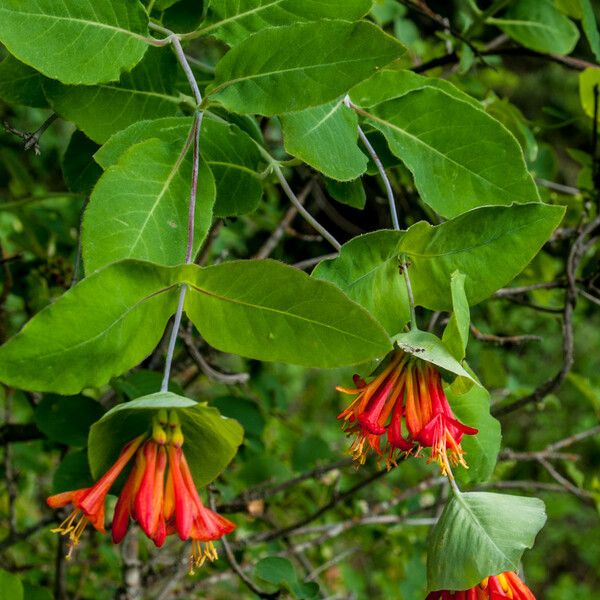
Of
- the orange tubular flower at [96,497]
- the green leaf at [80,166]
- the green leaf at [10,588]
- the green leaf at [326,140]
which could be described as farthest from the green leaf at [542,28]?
the green leaf at [10,588]

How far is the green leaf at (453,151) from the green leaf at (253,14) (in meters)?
0.12

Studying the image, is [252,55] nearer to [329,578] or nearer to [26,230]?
[26,230]

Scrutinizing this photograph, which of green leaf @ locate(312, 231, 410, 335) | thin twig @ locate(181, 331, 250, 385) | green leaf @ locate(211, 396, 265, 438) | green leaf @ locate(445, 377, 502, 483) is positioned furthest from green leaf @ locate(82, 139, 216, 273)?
green leaf @ locate(211, 396, 265, 438)

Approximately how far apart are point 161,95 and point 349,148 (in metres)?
0.19

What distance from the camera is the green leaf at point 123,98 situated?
0.75 metres

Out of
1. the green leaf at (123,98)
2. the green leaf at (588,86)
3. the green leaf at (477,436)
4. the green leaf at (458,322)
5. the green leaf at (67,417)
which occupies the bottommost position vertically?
the green leaf at (67,417)

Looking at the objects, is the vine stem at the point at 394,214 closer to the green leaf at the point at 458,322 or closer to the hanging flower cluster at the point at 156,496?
the green leaf at the point at 458,322

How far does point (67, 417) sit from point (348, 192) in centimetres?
47

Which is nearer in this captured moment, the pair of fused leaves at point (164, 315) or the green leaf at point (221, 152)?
the pair of fused leaves at point (164, 315)

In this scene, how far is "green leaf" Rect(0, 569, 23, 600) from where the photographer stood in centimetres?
87

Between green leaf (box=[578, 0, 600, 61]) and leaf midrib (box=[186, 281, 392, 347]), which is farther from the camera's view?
green leaf (box=[578, 0, 600, 61])

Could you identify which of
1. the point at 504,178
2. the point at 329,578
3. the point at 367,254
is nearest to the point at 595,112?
the point at 504,178

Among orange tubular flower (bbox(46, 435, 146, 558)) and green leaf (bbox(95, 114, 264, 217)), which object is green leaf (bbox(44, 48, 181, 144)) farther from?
orange tubular flower (bbox(46, 435, 146, 558))

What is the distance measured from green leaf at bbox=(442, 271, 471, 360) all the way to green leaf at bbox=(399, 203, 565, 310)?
4 cm
